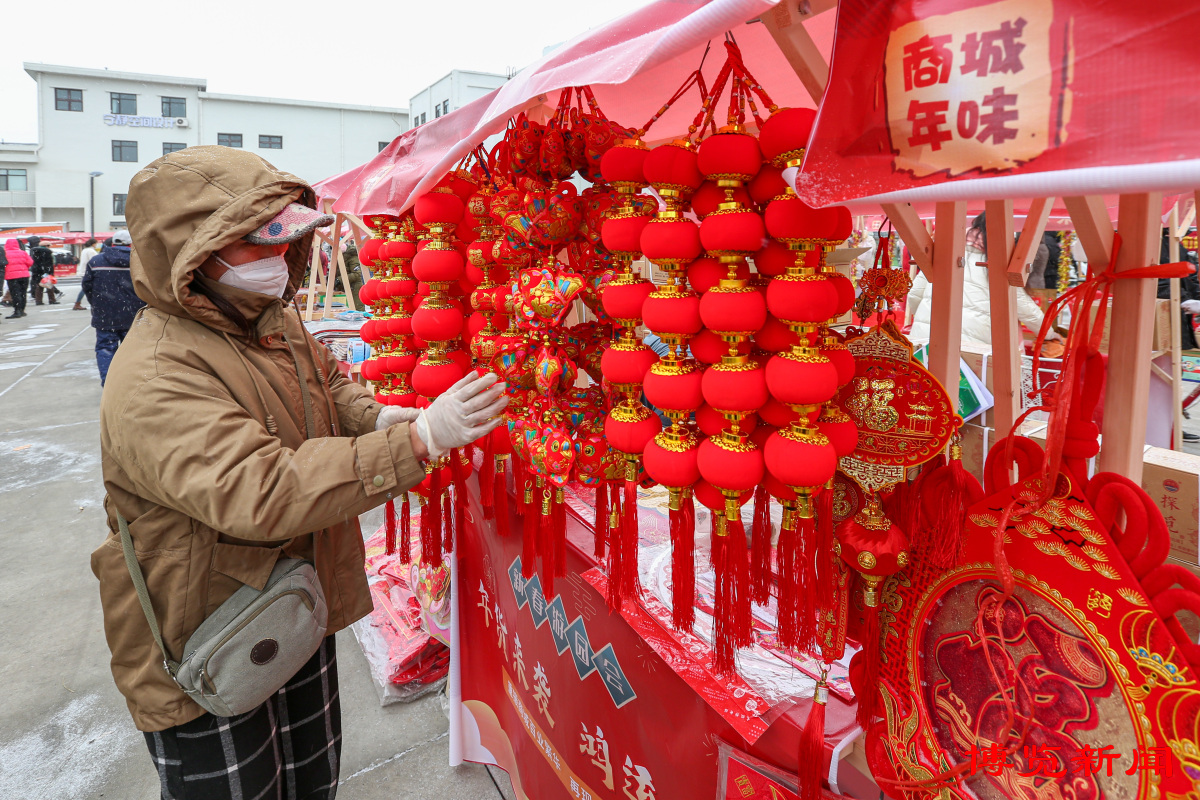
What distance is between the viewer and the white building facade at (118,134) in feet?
85.2

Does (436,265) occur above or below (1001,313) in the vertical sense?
above

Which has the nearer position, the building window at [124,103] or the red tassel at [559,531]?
the red tassel at [559,531]

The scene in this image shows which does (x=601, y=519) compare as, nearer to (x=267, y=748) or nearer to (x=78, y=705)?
(x=267, y=748)

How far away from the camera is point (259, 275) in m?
1.20

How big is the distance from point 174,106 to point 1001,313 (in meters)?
34.2

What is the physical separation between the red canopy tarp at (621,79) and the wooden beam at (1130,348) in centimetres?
52

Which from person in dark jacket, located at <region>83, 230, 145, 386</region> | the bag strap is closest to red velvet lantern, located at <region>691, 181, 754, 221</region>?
the bag strap

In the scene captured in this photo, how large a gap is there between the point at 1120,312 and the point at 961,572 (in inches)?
15.5

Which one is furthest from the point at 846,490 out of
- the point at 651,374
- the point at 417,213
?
the point at 417,213

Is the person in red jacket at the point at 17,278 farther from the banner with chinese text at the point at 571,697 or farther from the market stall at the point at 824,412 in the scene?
the market stall at the point at 824,412

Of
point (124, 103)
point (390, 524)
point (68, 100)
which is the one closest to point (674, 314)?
point (390, 524)

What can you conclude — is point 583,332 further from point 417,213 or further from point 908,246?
point 908,246

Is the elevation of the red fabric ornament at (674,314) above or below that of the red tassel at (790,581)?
above

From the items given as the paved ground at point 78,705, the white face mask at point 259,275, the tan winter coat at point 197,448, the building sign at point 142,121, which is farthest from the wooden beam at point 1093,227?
the building sign at point 142,121
